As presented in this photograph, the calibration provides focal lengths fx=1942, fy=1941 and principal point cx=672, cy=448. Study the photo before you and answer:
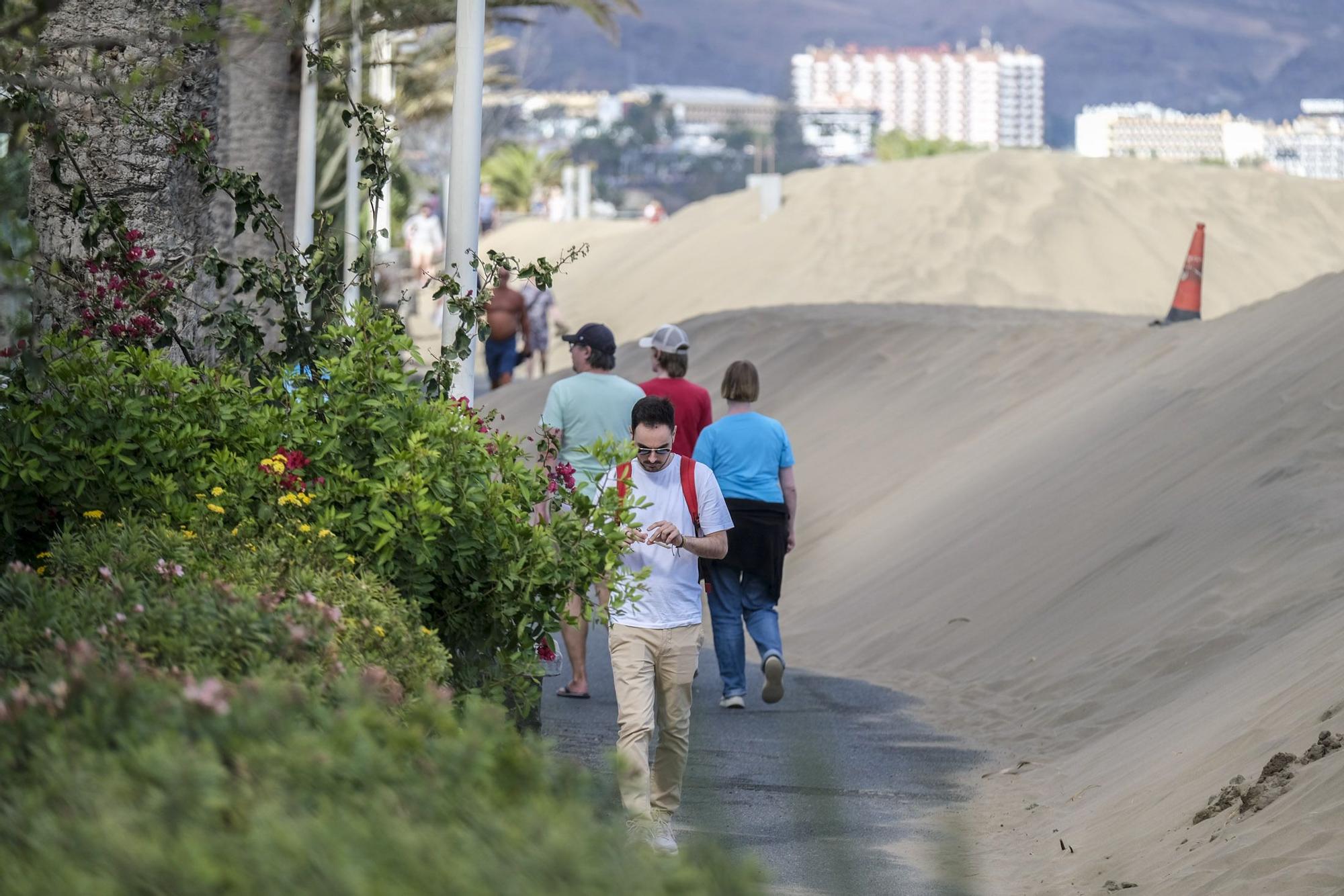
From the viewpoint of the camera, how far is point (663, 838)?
6.29m

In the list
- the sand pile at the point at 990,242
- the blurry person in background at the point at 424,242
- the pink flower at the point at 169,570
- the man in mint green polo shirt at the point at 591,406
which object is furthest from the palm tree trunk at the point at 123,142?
the sand pile at the point at 990,242

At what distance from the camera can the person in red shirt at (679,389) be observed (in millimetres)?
9250

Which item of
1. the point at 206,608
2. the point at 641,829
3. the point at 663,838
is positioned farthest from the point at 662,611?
the point at 206,608

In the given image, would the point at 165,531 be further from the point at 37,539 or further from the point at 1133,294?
the point at 1133,294

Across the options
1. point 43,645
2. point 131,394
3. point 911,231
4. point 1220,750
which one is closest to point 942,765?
point 1220,750

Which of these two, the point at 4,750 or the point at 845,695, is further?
the point at 845,695

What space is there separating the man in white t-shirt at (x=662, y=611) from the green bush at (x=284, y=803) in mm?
3039

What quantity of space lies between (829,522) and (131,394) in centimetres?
985

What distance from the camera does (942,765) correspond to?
27.9 ft

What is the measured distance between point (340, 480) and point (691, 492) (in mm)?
1324

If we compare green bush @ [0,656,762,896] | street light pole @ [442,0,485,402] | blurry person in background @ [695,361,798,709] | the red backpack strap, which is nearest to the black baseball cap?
street light pole @ [442,0,485,402]

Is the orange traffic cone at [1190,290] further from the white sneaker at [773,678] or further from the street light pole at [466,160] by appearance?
the street light pole at [466,160]

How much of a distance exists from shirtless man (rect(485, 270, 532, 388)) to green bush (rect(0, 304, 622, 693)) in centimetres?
1114

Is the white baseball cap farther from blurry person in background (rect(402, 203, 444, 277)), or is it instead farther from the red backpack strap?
blurry person in background (rect(402, 203, 444, 277))
